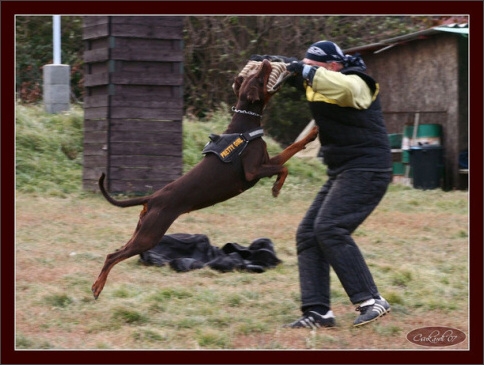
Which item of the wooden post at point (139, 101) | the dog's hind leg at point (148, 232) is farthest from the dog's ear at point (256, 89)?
the wooden post at point (139, 101)

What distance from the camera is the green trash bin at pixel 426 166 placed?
1253cm

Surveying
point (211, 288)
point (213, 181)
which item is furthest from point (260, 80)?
point (211, 288)

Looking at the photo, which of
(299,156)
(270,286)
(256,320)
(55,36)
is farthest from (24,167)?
(256,320)

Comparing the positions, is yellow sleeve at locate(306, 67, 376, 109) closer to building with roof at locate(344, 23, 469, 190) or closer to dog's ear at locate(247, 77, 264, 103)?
dog's ear at locate(247, 77, 264, 103)

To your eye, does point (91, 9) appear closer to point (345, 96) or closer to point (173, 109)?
point (345, 96)

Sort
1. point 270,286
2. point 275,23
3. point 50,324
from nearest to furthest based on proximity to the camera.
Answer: point 50,324 < point 270,286 < point 275,23

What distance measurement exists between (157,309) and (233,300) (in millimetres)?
529

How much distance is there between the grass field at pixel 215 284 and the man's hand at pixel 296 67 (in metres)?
1.51

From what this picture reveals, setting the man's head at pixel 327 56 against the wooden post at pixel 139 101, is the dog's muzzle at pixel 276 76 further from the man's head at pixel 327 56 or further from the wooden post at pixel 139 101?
the wooden post at pixel 139 101

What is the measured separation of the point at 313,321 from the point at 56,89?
29.2 feet

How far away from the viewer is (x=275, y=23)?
594 inches

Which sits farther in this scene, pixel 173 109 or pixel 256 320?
pixel 173 109

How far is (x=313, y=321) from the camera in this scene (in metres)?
4.96

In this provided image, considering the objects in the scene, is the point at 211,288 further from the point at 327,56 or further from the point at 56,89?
the point at 56,89
